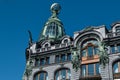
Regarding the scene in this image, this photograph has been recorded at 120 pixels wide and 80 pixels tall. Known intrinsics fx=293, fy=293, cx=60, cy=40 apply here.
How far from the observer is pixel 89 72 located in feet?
173

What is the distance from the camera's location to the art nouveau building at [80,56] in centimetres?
5187

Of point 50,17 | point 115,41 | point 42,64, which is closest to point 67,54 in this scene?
point 42,64

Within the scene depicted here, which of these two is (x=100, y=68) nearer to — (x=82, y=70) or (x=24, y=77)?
(x=82, y=70)

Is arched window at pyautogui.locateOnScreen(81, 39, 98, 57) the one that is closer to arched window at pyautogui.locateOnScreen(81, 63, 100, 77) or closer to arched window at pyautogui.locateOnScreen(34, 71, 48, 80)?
arched window at pyautogui.locateOnScreen(81, 63, 100, 77)

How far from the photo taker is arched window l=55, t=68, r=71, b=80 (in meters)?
55.0

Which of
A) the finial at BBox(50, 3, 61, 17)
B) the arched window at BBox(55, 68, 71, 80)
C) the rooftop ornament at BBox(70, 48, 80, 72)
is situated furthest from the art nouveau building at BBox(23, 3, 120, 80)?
the finial at BBox(50, 3, 61, 17)

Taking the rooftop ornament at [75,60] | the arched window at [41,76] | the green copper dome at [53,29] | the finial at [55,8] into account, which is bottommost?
the arched window at [41,76]

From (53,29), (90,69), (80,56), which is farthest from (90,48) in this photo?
(53,29)

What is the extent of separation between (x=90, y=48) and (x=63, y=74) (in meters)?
7.12

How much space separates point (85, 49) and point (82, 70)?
433cm

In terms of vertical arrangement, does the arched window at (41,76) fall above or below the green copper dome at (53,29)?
below

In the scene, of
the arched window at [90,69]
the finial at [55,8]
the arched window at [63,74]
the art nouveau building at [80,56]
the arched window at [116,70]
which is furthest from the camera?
the finial at [55,8]

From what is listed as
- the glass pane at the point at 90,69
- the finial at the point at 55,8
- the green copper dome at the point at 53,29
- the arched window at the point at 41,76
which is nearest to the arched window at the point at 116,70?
the glass pane at the point at 90,69

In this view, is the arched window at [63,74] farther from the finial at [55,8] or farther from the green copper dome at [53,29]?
the finial at [55,8]
